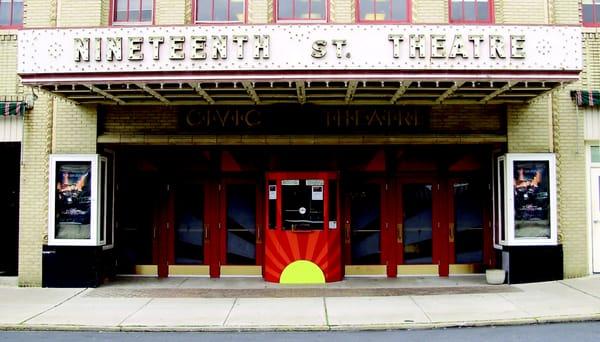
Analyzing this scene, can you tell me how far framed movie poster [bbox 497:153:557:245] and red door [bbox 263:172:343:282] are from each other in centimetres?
341

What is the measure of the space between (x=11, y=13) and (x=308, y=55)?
22.5 feet

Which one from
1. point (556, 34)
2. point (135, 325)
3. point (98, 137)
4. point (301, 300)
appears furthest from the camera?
point (98, 137)

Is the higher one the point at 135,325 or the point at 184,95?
the point at 184,95

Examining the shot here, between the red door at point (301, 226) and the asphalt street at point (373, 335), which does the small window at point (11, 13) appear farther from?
the asphalt street at point (373, 335)

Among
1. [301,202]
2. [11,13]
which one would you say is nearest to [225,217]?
[301,202]

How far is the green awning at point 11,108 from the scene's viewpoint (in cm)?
1183

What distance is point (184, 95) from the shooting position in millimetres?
11117

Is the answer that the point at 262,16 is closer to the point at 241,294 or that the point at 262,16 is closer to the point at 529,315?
the point at 241,294

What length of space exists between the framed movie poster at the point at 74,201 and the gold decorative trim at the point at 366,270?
5.23m

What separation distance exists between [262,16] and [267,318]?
20.2ft

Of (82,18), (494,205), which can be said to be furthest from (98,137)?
(494,205)

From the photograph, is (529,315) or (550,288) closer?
(529,315)

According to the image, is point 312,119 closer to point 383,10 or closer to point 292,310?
point 383,10

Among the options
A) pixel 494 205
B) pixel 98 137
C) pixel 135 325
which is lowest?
pixel 135 325
